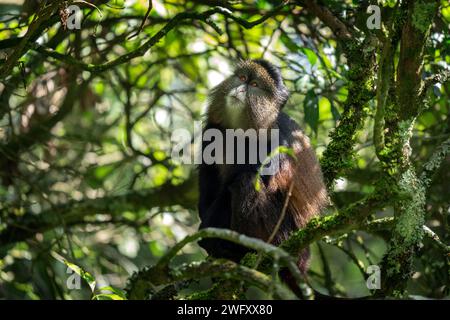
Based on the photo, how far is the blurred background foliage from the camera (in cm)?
647

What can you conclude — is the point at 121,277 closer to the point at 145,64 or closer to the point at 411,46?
the point at 145,64

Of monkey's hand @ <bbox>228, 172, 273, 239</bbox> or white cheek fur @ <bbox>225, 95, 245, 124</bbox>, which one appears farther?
white cheek fur @ <bbox>225, 95, 245, 124</bbox>

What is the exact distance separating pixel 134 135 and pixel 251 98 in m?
3.55

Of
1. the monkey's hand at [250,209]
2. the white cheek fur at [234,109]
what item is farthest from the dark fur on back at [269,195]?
the white cheek fur at [234,109]

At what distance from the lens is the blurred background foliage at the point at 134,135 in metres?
6.47

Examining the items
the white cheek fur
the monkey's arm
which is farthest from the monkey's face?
the monkey's arm

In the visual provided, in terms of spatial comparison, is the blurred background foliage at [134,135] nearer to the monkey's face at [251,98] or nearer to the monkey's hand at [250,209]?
the monkey's face at [251,98]

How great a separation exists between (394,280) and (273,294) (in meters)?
1.43

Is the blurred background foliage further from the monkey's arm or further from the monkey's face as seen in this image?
the monkey's arm

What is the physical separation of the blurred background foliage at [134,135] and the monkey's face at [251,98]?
0.92 ft

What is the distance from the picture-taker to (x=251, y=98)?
625 centimetres

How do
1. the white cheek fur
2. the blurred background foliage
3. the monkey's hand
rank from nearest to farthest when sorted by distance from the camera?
the monkey's hand < the white cheek fur < the blurred background foliage

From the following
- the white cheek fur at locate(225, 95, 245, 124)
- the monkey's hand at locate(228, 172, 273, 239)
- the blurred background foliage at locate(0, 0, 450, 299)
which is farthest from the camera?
the blurred background foliage at locate(0, 0, 450, 299)

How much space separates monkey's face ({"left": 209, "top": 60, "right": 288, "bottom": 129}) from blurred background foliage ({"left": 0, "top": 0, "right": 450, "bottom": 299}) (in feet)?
0.92
